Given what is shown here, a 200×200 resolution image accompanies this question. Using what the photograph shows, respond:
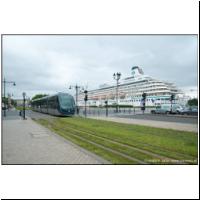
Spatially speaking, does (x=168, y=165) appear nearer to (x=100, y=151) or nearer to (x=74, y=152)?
(x=100, y=151)

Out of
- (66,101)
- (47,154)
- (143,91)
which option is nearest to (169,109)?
(143,91)

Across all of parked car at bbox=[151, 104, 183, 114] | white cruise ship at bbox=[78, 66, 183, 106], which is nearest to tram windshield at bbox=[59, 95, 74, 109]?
parked car at bbox=[151, 104, 183, 114]

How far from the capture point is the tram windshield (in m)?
23.5

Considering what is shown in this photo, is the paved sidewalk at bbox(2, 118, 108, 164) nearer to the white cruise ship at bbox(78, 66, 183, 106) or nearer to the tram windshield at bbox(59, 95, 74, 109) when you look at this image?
the tram windshield at bbox(59, 95, 74, 109)

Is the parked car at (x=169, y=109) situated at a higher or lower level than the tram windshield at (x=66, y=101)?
lower

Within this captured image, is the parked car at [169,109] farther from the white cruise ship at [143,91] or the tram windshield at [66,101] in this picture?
the tram windshield at [66,101]

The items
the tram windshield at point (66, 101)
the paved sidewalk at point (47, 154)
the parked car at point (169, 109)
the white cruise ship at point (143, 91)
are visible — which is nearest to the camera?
the paved sidewalk at point (47, 154)

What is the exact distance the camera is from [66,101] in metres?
23.8

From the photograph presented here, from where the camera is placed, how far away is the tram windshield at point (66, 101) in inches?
926

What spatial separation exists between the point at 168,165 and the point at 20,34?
226 inches

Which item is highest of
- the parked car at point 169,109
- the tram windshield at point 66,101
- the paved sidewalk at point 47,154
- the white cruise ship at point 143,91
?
the white cruise ship at point 143,91

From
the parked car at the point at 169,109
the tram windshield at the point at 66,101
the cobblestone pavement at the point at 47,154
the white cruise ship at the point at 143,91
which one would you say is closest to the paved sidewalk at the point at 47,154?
the cobblestone pavement at the point at 47,154
